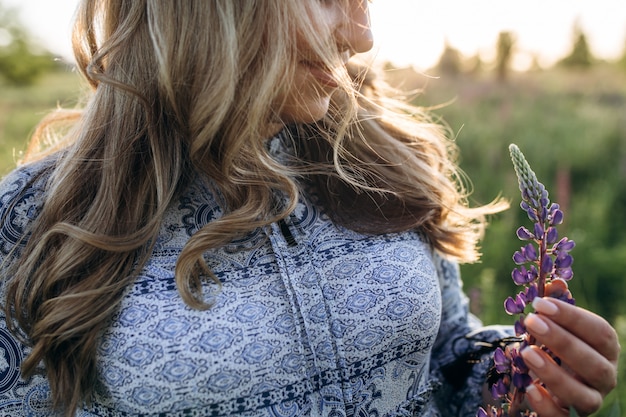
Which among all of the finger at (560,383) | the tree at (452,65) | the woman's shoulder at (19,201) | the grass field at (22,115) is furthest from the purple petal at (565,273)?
the tree at (452,65)

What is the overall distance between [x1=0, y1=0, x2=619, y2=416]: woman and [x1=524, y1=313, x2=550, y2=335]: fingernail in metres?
0.52

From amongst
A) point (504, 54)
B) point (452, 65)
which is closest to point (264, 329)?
point (504, 54)

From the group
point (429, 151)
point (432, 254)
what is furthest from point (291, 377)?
point (429, 151)

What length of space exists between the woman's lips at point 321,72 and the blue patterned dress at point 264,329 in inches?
11.8

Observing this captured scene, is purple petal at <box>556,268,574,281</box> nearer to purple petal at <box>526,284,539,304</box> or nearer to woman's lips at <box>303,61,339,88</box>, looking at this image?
purple petal at <box>526,284,539,304</box>

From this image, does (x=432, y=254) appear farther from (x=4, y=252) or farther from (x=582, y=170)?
(x=582, y=170)

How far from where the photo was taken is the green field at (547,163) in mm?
2900

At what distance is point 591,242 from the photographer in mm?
3301

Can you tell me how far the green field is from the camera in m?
2.90

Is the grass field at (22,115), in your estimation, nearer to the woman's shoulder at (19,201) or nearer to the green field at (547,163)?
the green field at (547,163)

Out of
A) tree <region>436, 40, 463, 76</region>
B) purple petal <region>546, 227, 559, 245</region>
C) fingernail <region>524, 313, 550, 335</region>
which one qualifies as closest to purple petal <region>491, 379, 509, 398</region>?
fingernail <region>524, 313, 550, 335</region>

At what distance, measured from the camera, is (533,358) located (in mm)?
792

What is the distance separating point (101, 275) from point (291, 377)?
0.45 metres

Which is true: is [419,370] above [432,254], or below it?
below
